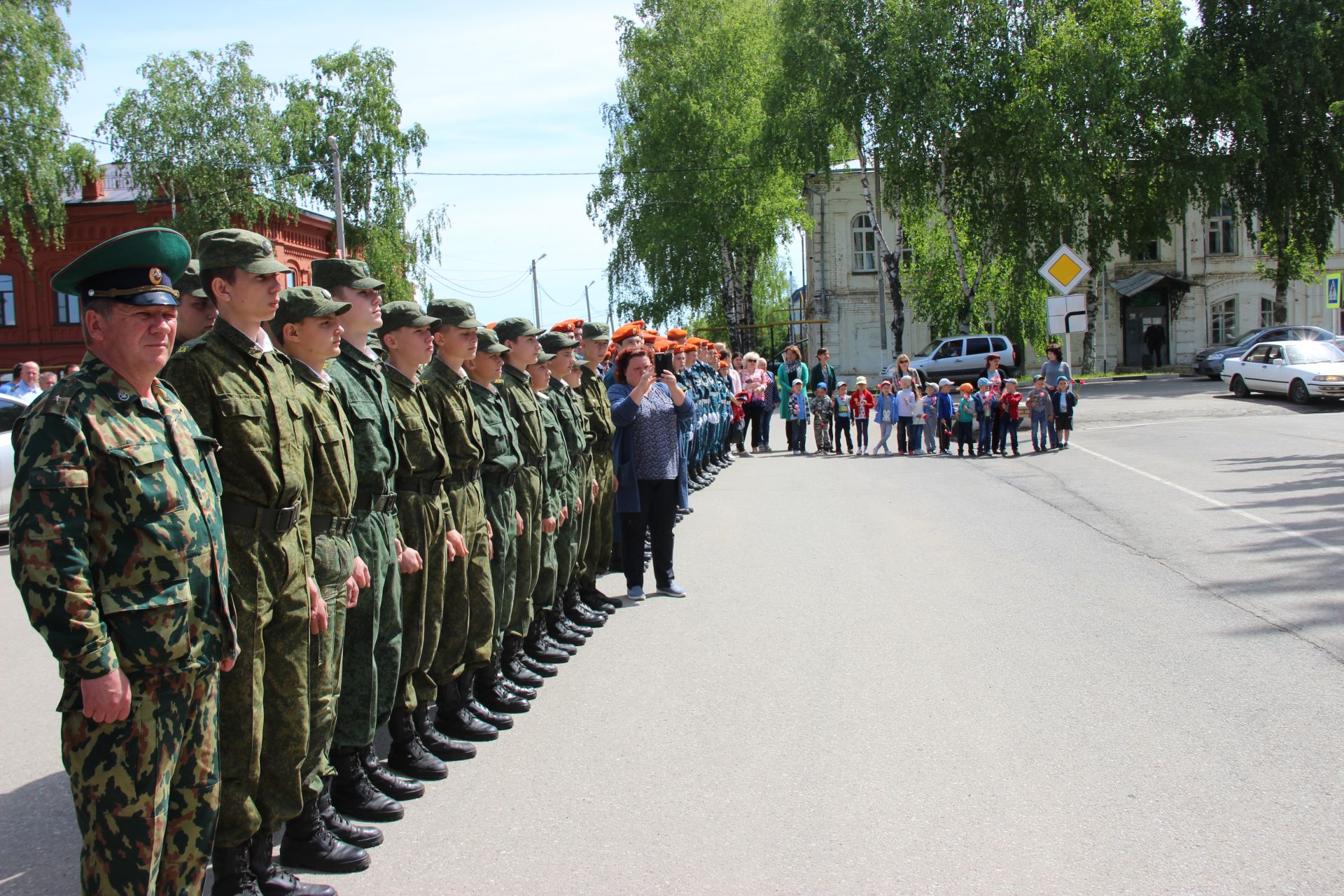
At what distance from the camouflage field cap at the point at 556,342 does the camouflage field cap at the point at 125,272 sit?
4.54 meters

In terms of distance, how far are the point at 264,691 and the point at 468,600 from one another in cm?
178

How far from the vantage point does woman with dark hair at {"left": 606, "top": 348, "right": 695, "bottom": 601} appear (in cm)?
902

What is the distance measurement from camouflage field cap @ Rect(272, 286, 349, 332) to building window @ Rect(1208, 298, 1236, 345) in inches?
2040

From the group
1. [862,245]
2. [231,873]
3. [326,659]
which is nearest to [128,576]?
[326,659]

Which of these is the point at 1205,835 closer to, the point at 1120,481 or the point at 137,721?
the point at 137,721

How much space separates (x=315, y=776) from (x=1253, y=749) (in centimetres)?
389

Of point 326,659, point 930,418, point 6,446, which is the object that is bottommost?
point 930,418

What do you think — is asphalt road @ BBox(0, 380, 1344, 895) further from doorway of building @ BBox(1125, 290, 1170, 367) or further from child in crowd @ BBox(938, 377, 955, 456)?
doorway of building @ BBox(1125, 290, 1170, 367)

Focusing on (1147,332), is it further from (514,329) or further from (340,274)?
(340,274)

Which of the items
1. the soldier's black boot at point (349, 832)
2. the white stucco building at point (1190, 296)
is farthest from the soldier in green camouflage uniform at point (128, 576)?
the white stucco building at point (1190, 296)

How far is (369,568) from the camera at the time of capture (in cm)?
459

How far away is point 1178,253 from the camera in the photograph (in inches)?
1987

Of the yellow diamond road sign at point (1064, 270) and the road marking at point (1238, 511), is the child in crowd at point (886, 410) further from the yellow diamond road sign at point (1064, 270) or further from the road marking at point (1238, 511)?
the road marking at point (1238, 511)

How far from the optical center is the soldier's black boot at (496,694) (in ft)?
20.1
